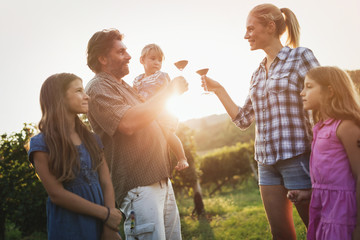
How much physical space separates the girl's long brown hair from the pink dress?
1.62 metres

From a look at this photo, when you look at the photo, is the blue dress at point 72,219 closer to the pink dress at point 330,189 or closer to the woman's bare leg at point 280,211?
the woman's bare leg at point 280,211

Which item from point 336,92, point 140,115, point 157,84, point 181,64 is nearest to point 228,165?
point 157,84

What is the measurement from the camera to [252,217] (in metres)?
7.27

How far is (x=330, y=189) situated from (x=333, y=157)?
9.2 inches

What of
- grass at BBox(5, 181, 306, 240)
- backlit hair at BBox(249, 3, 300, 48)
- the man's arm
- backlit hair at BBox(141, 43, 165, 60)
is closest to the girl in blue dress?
the man's arm

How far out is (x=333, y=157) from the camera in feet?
6.48

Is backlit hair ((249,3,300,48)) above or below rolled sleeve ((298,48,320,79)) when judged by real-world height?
above

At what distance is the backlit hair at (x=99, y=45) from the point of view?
2355 mm

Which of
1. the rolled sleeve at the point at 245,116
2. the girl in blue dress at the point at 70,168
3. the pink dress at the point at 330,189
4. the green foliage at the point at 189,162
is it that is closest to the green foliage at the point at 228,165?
the green foliage at the point at 189,162

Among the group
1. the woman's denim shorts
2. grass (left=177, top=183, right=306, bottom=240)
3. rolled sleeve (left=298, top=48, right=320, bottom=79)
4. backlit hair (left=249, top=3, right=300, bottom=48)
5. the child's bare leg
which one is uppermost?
backlit hair (left=249, top=3, right=300, bottom=48)

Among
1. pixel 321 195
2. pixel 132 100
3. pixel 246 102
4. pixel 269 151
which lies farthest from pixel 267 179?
pixel 132 100

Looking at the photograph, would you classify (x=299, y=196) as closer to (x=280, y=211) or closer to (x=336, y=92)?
(x=280, y=211)

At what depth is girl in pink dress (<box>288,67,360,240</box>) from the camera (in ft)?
6.23

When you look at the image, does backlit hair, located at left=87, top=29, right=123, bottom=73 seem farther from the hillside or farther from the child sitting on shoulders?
the hillside
